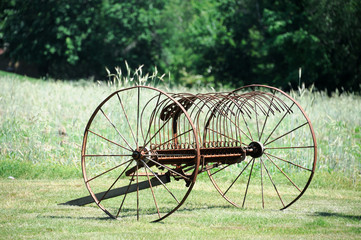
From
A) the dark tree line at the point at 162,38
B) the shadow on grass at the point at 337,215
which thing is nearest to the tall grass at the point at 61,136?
the shadow on grass at the point at 337,215

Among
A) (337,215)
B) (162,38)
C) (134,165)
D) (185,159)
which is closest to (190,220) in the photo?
(185,159)

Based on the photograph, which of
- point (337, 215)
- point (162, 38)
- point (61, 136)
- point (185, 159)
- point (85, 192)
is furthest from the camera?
point (162, 38)

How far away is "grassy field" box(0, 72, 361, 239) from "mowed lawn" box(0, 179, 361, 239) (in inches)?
0.4

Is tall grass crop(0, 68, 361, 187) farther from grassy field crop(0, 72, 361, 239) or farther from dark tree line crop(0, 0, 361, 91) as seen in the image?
dark tree line crop(0, 0, 361, 91)

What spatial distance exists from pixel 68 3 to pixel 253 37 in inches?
537

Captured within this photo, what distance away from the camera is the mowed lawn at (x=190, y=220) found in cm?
555

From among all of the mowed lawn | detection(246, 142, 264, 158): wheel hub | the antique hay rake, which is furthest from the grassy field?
detection(246, 142, 264, 158): wheel hub

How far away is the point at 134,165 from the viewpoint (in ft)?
32.4

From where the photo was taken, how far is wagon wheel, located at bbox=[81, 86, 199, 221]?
6.19 metres

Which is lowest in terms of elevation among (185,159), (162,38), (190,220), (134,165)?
(190,220)

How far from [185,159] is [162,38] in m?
34.0

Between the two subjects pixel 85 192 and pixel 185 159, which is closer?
pixel 185 159

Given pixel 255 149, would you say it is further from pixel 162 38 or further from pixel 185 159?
pixel 162 38

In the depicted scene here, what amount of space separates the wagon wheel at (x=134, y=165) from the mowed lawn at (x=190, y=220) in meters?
0.25
